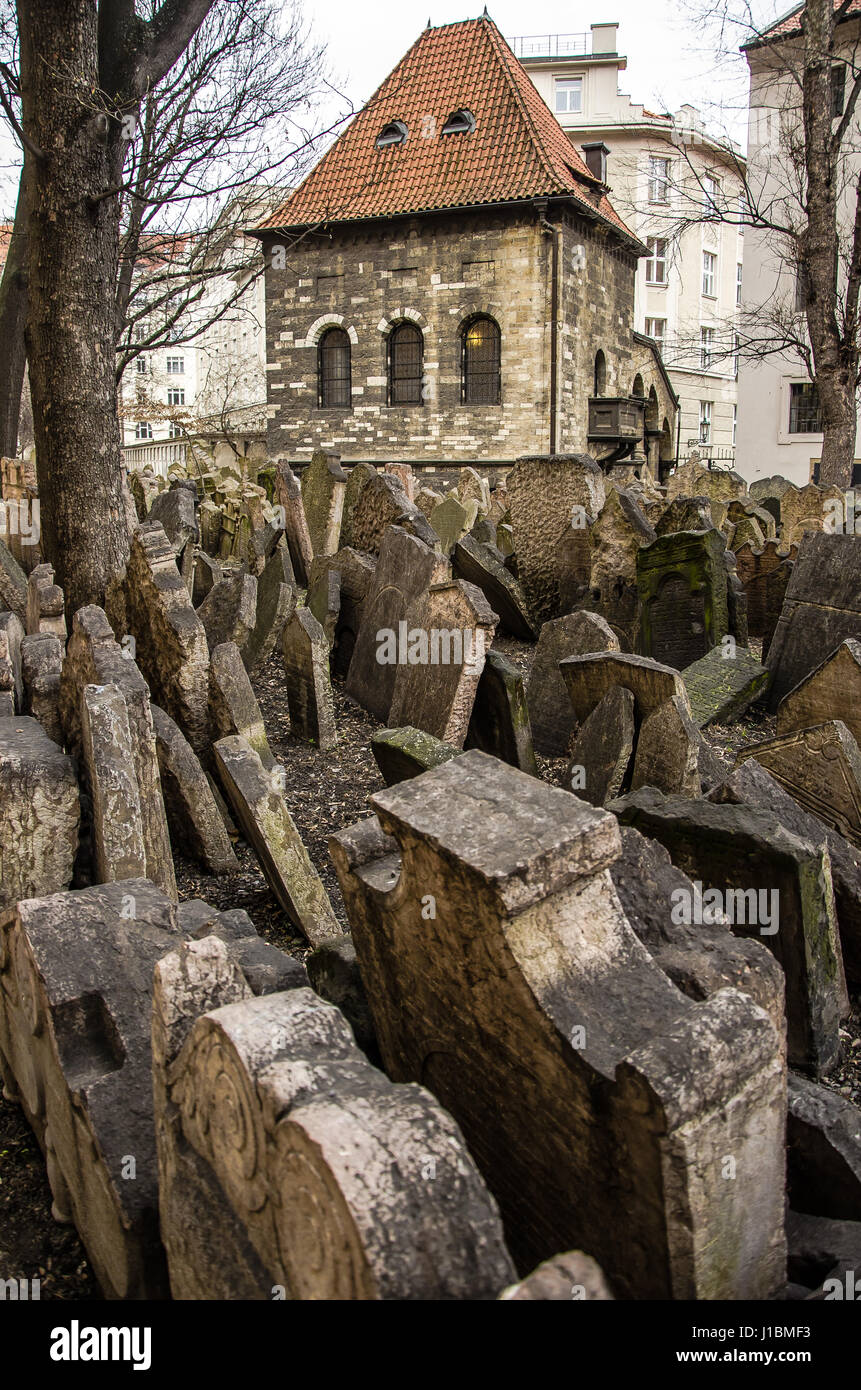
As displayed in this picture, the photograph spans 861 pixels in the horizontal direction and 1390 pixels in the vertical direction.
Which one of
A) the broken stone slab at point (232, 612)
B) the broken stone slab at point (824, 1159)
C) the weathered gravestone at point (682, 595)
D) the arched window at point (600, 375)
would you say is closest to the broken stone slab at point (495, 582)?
the weathered gravestone at point (682, 595)

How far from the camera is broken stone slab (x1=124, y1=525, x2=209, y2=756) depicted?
204 inches

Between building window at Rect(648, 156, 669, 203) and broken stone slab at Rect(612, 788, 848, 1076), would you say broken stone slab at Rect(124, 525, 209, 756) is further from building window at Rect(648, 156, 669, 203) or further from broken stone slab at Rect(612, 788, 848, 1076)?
building window at Rect(648, 156, 669, 203)

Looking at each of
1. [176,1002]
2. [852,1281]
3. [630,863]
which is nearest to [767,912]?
[630,863]

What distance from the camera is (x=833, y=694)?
5137mm

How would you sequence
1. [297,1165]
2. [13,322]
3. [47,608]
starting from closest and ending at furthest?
[297,1165] → [47,608] → [13,322]

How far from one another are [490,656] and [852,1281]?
12.0 ft

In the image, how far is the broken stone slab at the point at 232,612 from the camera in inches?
277

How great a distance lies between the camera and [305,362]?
24312mm

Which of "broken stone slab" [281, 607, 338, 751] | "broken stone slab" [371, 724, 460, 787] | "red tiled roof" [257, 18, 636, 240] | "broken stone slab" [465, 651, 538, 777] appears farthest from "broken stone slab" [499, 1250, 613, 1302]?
"red tiled roof" [257, 18, 636, 240]

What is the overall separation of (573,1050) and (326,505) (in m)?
9.03

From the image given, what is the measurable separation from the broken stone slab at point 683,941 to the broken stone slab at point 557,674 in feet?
10.3

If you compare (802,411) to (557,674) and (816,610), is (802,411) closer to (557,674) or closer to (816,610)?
Result: (816,610)

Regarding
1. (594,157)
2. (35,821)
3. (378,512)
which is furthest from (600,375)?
(35,821)

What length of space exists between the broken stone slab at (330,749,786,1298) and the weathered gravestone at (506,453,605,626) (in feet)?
21.4
